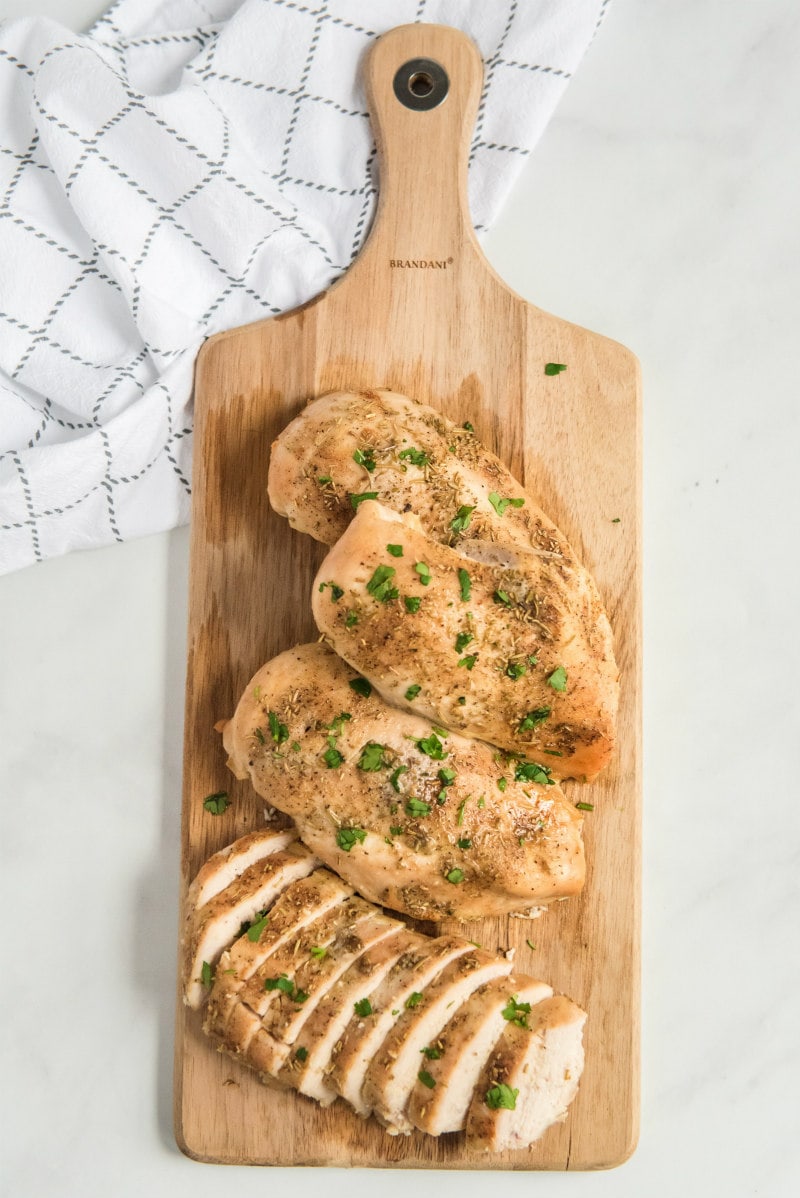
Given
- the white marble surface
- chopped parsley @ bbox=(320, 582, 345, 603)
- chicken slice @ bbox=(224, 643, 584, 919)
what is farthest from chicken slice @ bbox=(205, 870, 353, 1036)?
chopped parsley @ bbox=(320, 582, 345, 603)

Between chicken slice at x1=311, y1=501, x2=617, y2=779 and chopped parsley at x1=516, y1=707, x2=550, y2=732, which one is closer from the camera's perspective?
chicken slice at x1=311, y1=501, x2=617, y2=779

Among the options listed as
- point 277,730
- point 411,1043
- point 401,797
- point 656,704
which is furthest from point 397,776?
point 656,704

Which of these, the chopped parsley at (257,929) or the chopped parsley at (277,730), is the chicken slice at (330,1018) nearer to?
the chopped parsley at (257,929)

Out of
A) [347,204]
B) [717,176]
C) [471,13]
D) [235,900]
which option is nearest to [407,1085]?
[235,900]

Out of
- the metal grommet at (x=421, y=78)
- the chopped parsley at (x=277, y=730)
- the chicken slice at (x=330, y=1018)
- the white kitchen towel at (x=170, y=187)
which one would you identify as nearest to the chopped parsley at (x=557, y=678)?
the chopped parsley at (x=277, y=730)

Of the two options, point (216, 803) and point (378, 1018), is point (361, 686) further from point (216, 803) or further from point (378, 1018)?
point (378, 1018)

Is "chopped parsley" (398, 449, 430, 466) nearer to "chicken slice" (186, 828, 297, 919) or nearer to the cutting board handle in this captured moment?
the cutting board handle
